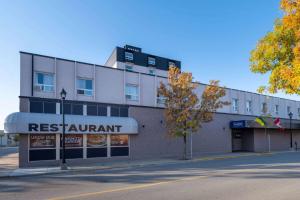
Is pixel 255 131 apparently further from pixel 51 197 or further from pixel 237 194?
pixel 51 197

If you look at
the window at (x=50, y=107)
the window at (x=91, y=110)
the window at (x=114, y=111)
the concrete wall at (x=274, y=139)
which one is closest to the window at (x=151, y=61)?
the concrete wall at (x=274, y=139)

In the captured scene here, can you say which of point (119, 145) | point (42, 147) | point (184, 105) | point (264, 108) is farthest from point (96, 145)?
point (264, 108)

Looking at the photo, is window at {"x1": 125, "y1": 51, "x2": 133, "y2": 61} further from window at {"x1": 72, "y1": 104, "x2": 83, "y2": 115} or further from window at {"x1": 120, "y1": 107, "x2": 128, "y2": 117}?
window at {"x1": 72, "y1": 104, "x2": 83, "y2": 115}

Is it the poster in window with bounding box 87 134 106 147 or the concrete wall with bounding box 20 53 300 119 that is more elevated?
the concrete wall with bounding box 20 53 300 119

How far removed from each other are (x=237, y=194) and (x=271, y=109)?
124 ft

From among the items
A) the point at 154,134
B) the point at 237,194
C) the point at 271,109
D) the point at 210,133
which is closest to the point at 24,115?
the point at 154,134

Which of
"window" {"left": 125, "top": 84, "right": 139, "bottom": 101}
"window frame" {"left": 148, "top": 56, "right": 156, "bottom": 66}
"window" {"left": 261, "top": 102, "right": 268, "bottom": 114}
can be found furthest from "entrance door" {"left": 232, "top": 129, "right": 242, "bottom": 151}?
"window frame" {"left": 148, "top": 56, "right": 156, "bottom": 66}

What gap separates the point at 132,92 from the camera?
2828cm

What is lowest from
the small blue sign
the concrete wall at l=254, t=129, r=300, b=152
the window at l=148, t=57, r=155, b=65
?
the concrete wall at l=254, t=129, r=300, b=152

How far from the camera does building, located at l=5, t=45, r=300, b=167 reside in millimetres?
22125

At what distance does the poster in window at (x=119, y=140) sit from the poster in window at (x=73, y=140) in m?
3.10

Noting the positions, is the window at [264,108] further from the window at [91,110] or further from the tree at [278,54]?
the tree at [278,54]

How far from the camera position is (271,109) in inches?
1741

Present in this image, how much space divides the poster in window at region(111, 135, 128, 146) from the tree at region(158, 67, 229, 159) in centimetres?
437
